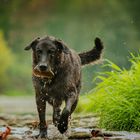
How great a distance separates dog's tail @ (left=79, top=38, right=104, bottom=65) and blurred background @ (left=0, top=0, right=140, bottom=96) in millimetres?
22215

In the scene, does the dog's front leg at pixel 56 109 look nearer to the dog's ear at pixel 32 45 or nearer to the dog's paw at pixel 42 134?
the dog's paw at pixel 42 134

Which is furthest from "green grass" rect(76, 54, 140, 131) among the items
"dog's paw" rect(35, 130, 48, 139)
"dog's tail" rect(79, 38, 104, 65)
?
"dog's paw" rect(35, 130, 48, 139)

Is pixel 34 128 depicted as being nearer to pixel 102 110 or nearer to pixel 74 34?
pixel 102 110

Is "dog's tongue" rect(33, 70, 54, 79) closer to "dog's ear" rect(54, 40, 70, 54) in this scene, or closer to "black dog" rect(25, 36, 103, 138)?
"black dog" rect(25, 36, 103, 138)

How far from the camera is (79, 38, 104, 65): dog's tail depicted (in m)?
11.8

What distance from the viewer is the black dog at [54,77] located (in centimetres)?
948

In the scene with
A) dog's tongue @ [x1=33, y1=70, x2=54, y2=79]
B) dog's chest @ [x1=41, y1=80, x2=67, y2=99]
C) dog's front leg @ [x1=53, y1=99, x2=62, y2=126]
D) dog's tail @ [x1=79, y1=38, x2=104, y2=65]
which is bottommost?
dog's front leg @ [x1=53, y1=99, x2=62, y2=126]

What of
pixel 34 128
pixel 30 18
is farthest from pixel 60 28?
pixel 34 128

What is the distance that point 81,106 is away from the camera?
15.8 m

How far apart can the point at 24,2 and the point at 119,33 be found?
15900 millimetres

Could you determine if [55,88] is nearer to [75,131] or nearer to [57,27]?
[75,131]

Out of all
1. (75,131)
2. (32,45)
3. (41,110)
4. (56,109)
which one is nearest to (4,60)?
(75,131)

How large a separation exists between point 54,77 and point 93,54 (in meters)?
2.31

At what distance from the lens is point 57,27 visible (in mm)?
48875
